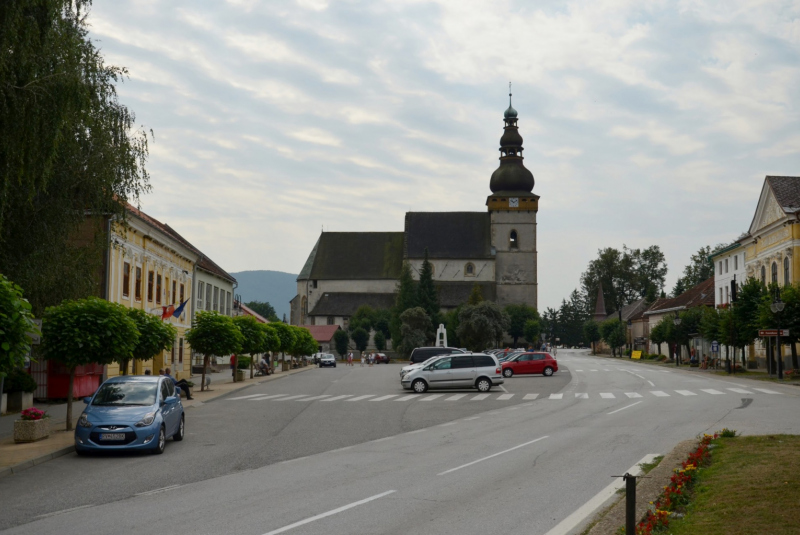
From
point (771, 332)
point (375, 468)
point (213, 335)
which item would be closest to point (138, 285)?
point (213, 335)

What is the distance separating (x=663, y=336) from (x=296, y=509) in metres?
71.3

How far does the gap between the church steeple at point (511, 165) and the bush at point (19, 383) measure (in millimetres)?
91754

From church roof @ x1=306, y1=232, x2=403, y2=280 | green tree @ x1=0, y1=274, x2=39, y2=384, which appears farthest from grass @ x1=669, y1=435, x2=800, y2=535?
church roof @ x1=306, y1=232, x2=403, y2=280

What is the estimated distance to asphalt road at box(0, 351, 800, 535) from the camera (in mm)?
9570

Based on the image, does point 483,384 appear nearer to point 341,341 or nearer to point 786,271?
point 786,271

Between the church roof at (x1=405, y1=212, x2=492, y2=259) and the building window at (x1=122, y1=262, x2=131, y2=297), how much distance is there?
3379 inches

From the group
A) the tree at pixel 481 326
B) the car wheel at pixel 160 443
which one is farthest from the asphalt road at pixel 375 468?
the tree at pixel 481 326

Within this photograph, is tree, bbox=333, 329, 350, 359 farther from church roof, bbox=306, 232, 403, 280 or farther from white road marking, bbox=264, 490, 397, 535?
white road marking, bbox=264, 490, 397, 535

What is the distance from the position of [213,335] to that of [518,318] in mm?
73667

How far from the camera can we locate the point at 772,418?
2119 centimetres

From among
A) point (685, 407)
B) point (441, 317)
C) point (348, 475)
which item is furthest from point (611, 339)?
point (348, 475)

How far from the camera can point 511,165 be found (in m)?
113

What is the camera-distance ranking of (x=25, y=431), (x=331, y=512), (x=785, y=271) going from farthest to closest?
(x=785, y=271)
(x=25, y=431)
(x=331, y=512)

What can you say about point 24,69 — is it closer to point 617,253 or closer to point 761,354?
point 761,354
